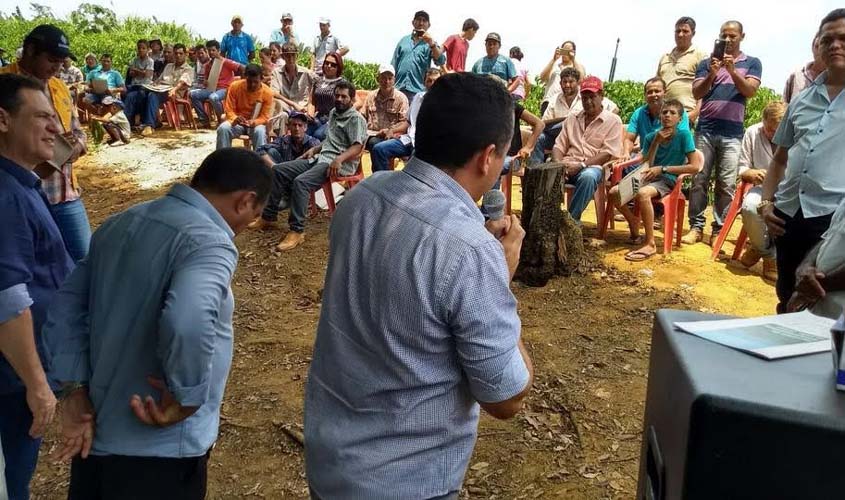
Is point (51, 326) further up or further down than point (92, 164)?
further up

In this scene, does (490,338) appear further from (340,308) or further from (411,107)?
(411,107)

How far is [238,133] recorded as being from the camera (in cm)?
876

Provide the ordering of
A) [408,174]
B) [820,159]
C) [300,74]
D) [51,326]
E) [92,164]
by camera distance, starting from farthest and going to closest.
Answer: [92,164], [300,74], [820,159], [51,326], [408,174]

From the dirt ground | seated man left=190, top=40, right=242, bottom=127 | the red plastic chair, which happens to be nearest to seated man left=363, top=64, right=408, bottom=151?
the dirt ground

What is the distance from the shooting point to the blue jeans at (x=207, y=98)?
40.4 feet

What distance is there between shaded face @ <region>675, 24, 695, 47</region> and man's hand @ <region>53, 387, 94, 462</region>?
713 centimetres

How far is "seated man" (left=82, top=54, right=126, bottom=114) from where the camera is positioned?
12.7 m

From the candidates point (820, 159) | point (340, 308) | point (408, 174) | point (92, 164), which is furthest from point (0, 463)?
point (92, 164)

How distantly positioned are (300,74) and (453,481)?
8867 millimetres

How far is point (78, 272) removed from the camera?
5.77 feet

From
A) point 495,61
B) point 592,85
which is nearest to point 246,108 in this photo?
point 495,61

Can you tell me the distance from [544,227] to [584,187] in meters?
1.16

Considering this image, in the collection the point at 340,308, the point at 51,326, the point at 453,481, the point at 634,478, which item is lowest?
the point at 634,478

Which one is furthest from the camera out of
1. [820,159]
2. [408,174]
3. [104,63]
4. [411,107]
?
[104,63]
